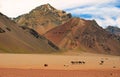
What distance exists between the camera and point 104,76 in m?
32.0

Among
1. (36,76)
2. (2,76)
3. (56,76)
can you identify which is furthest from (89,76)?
(2,76)

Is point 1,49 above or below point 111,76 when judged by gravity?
below

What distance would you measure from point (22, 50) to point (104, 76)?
169514 millimetres

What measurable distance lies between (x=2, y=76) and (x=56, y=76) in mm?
5381

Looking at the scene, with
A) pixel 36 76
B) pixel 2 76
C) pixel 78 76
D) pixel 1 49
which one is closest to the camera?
pixel 2 76

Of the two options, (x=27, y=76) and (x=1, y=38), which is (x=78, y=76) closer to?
(x=27, y=76)

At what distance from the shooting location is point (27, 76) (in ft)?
93.9

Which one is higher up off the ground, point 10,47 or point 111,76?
point 111,76

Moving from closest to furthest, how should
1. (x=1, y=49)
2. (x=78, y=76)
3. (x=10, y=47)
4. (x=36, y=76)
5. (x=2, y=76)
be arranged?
(x=2, y=76) → (x=36, y=76) → (x=78, y=76) → (x=1, y=49) → (x=10, y=47)

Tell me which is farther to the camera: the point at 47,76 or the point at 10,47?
the point at 10,47

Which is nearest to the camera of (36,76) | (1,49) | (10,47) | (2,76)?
(2,76)

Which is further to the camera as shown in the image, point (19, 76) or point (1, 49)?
point (1, 49)

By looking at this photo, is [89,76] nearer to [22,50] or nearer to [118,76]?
[118,76]

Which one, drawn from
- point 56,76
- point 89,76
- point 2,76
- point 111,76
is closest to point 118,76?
point 111,76
